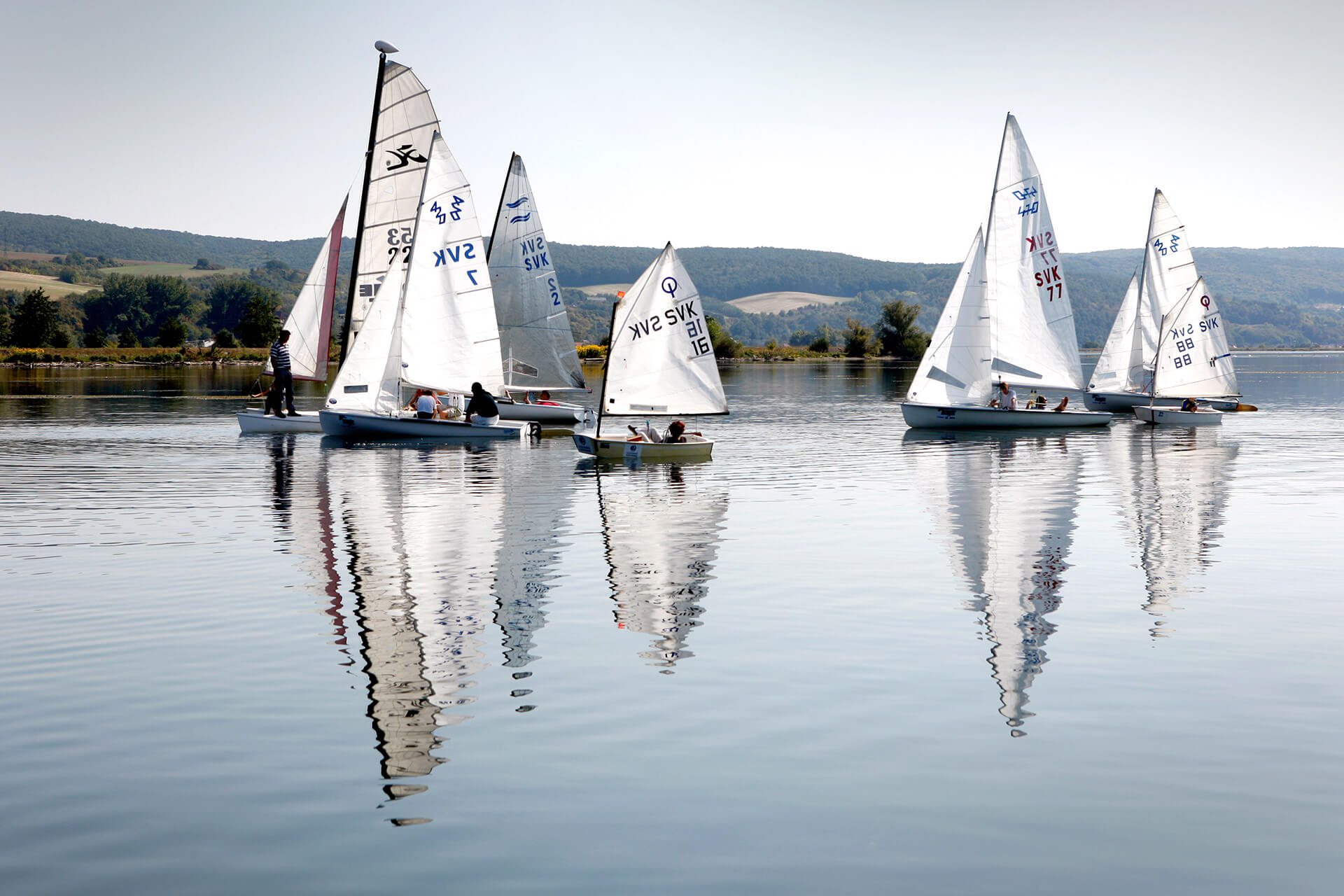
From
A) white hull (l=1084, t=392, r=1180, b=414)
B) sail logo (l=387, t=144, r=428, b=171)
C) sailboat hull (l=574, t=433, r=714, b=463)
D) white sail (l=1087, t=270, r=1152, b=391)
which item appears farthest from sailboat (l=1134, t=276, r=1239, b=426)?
sail logo (l=387, t=144, r=428, b=171)

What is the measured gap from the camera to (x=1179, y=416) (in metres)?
55.0

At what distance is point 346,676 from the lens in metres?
12.7

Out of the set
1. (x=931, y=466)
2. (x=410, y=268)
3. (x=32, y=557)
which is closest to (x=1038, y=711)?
(x=32, y=557)

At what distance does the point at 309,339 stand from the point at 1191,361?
1652 inches

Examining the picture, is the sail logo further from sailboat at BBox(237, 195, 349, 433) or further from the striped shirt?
the striped shirt

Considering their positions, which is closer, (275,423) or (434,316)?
(434,316)

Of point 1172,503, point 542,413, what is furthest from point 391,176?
point 1172,503

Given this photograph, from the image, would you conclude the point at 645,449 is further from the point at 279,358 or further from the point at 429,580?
the point at 429,580

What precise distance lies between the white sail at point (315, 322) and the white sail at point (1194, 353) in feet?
128

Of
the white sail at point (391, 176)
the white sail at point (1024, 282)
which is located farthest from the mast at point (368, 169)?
the white sail at point (1024, 282)

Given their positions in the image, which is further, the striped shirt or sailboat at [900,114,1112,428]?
sailboat at [900,114,1112,428]

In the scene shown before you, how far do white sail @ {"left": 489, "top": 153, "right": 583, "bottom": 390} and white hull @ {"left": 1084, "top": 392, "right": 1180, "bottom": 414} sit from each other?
2867 cm

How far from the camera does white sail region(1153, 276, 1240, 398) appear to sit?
55531 millimetres

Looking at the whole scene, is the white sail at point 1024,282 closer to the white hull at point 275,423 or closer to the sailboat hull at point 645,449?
the sailboat hull at point 645,449
